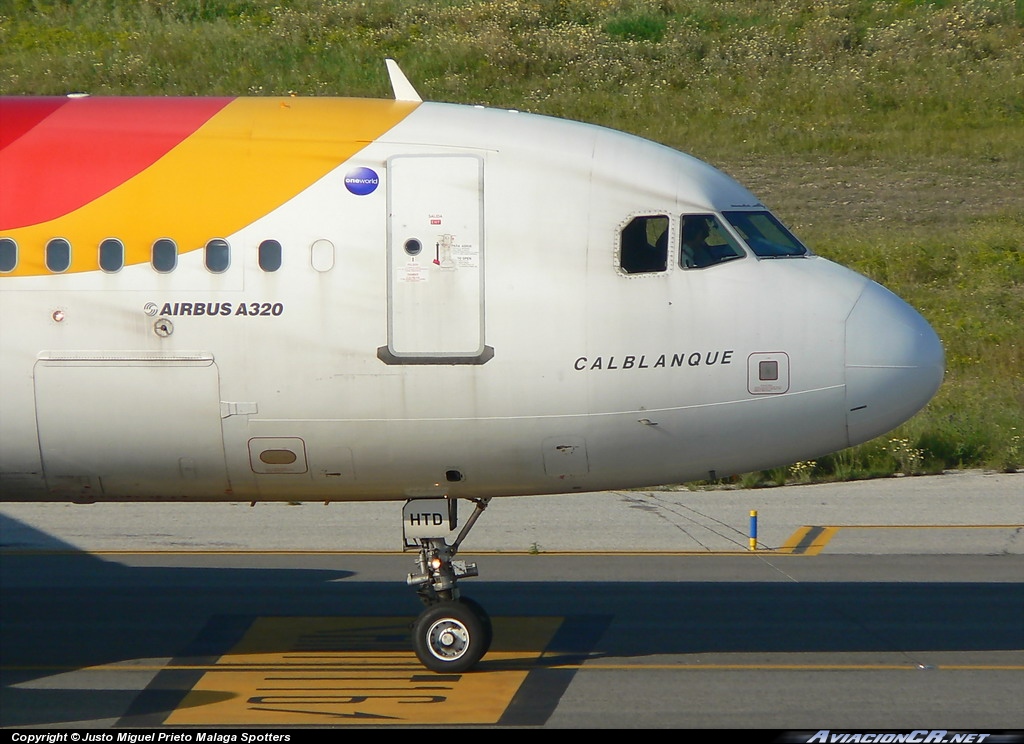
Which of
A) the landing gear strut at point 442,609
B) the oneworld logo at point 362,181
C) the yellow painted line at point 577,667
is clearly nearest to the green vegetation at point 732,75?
the yellow painted line at point 577,667

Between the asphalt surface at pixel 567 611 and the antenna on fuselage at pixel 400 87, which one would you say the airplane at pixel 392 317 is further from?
the asphalt surface at pixel 567 611

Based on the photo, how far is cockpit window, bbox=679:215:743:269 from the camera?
10.2 metres

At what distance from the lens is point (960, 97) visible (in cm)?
3862

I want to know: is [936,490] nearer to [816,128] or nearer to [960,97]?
[816,128]

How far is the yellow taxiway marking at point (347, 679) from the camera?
33.3ft

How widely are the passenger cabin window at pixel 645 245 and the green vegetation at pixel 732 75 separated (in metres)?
19.0

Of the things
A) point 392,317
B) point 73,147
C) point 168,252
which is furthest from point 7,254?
point 392,317

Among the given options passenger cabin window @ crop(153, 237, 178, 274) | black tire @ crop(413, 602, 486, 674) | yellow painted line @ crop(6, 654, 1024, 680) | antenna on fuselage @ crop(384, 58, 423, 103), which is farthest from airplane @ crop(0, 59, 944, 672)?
yellow painted line @ crop(6, 654, 1024, 680)

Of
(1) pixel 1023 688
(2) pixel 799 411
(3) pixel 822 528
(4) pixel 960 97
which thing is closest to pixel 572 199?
(2) pixel 799 411

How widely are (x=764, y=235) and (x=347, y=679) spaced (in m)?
4.84

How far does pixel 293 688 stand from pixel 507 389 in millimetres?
3041

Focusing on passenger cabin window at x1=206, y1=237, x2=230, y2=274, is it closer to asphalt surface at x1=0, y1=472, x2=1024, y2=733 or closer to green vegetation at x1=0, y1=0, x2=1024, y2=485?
asphalt surface at x1=0, y1=472, x2=1024, y2=733

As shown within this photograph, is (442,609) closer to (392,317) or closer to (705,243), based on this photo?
(392,317)

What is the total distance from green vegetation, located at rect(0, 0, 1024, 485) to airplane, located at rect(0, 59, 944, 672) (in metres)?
18.8
